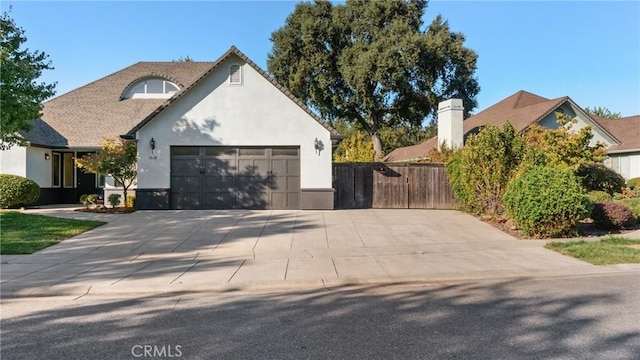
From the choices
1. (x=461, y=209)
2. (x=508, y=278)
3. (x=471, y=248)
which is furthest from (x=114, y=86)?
(x=508, y=278)

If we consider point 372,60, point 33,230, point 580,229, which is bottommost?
point 580,229

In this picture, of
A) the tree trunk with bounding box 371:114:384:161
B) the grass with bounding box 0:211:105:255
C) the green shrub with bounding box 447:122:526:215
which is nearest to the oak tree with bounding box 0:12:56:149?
the grass with bounding box 0:211:105:255

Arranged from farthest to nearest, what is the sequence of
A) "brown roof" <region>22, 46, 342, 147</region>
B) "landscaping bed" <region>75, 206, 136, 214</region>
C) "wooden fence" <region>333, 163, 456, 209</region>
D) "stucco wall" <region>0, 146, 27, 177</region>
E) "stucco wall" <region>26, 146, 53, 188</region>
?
"brown roof" <region>22, 46, 342, 147</region>
"stucco wall" <region>26, 146, 53, 188</region>
"stucco wall" <region>0, 146, 27, 177</region>
"wooden fence" <region>333, 163, 456, 209</region>
"landscaping bed" <region>75, 206, 136, 214</region>

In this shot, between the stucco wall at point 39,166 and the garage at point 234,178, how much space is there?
23.4 ft

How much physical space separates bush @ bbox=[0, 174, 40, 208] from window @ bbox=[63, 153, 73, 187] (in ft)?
11.0

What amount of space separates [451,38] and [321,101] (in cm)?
1086

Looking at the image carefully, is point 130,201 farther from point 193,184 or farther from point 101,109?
point 101,109

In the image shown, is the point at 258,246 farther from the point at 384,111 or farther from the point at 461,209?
the point at 384,111

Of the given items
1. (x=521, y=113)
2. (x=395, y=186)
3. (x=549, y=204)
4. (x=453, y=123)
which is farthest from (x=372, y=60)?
(x=549, y=204)

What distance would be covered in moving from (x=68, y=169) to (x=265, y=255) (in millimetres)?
15859

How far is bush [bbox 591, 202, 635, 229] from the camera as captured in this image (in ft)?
41.8

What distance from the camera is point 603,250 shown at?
984 cm

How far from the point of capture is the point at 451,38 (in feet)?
105

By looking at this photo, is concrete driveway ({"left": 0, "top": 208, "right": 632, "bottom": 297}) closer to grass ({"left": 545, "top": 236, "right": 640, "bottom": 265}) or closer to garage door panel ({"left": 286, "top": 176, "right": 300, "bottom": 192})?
grass ({"left": 545, "top": 236, "right": 640, "bottom": 265})
